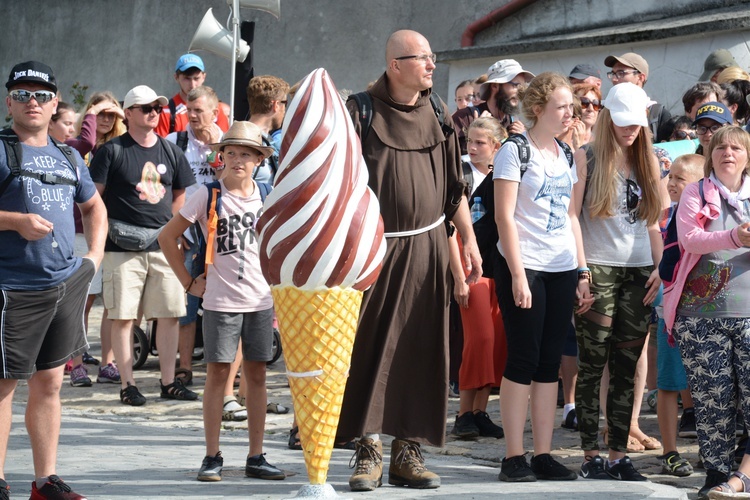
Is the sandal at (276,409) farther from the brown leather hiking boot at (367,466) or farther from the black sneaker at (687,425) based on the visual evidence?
the black sneaker at (687,425)

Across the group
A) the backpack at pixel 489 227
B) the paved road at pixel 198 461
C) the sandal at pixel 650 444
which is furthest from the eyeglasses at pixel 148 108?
the sandal at pixel 650 444

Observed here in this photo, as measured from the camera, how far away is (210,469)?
5.92 metres

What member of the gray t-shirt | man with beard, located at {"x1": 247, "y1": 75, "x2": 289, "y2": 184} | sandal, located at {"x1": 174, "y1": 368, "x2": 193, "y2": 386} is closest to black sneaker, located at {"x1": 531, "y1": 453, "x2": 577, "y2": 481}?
the gray t-shirt

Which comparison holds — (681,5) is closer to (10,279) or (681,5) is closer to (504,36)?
(504,36)

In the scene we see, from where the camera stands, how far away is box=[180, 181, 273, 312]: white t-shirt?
6.32 m

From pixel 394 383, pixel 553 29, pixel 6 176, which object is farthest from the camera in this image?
pixel 553 29

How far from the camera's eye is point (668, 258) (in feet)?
19.9

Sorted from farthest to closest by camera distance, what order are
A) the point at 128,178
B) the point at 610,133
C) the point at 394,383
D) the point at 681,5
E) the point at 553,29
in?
the point at 553,29, the point at 681,5, the point at 128,178, the point at 610,133, the point at 394,383

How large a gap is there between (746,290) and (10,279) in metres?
3.62

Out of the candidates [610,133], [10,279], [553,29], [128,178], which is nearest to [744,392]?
[610,133]

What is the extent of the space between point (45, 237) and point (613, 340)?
3.09m

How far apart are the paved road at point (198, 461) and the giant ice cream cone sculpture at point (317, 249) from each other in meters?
1.29

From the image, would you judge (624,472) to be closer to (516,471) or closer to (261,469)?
(516,471)

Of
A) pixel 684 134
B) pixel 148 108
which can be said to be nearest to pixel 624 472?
pixel 684 134
